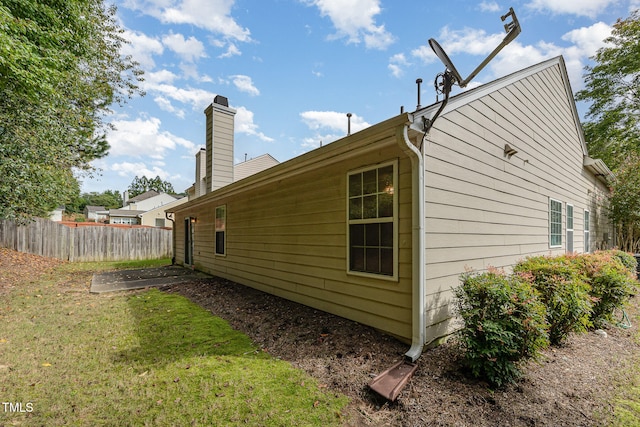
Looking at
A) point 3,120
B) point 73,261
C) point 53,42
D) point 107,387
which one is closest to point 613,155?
point 107,387

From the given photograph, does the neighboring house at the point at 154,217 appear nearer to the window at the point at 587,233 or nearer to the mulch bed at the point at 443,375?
the mulch bed at the point at 443,375

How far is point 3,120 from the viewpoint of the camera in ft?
21.2

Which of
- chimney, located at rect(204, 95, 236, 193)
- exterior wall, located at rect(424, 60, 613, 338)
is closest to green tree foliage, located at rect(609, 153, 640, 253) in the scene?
exterior wall, located at rect(424, 60, 613, 338)

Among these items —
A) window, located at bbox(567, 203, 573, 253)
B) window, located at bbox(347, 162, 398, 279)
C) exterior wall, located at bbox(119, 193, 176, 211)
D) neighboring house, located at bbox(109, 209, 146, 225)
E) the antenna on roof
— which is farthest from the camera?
exterior wall, located at bbox(119, 193, 176, 211)

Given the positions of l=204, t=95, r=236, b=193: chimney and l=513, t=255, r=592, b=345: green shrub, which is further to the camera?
l=204, t=95, r=236, b=193: chimney

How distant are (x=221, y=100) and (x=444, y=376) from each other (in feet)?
31.7

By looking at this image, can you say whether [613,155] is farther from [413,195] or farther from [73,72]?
[73,72]

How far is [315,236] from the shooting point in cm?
484

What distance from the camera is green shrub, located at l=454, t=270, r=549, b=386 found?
8.46 ft

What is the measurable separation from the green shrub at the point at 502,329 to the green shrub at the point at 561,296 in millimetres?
398

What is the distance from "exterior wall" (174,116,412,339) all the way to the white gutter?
0.14m

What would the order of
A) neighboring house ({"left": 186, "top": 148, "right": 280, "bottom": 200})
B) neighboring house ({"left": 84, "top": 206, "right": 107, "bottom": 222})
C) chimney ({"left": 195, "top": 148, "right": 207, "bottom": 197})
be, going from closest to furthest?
chimney ({"left": 195, "top": 148, "right": 207, "bottom": 197}), neighboring house ({"left": 186, "top": 148, "right": 280, "bottom": 200}), neighboring house ({"left": 84, "top": 206, "right": 107, "bottom": 222})

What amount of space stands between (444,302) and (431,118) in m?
2.16

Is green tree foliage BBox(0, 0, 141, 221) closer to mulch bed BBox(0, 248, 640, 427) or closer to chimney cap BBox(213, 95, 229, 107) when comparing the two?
chimney cap BBox(213, 95, 229, 107)
